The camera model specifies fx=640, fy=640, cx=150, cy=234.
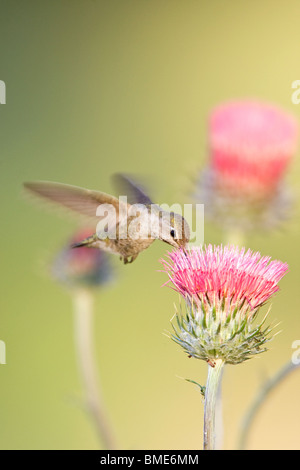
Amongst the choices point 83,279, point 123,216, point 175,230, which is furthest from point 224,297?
point 83,279

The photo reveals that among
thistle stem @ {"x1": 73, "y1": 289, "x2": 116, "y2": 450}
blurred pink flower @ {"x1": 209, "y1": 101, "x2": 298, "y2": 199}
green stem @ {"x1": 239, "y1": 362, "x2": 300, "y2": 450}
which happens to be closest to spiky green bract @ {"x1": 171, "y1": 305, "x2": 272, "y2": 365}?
green stem @ {"x1": 239, "y1": 362, "x2": 300, "y2": 450}

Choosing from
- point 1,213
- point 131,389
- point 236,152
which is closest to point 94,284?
point 236,152

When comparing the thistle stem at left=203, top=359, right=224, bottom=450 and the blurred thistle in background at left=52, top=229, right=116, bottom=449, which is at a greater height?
the blurred thistle in background at left=52, top=229, right=116, bottom=449

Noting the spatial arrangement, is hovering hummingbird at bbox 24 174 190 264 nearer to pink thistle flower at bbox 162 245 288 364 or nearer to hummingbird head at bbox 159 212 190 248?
hummingbird head at bbox 159 212 190 248

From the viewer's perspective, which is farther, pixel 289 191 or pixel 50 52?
pixel 50 52

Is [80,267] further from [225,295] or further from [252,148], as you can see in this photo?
[225,295]

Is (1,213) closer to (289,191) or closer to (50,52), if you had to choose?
(50,52)

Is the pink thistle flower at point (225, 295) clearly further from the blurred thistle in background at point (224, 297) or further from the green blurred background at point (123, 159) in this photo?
the green blurred background at point (123, 159)
